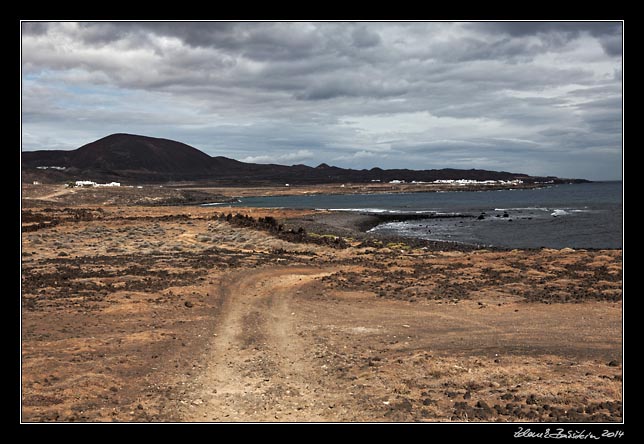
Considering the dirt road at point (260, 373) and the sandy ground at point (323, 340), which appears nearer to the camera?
the dirt road at point (260, 373)

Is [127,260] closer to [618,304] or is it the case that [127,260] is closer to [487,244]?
[618,304]

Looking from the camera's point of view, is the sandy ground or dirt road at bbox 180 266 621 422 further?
the sandy ground

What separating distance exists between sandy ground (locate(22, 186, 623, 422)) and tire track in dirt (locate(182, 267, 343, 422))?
0.05m

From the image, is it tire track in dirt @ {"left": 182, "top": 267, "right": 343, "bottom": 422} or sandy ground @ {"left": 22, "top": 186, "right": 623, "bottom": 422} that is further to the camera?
sandy ground @ {"left": 22, "top": 186, "right": 623, "bottom": 422}

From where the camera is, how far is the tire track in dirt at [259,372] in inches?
375

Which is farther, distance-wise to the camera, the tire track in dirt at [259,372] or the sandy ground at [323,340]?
the sandy ground at [323,340]

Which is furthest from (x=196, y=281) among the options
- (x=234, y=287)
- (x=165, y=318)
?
(x=165, y=318)

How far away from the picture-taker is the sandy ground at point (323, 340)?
9.77 m

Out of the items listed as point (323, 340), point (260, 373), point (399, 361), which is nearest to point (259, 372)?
point (260, 373)

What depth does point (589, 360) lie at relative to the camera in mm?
12094

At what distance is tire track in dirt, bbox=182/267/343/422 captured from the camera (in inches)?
375

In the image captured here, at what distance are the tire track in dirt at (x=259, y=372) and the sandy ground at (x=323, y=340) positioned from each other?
47mm

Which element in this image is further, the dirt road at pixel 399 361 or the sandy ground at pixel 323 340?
the sandy ground at pixel 323 340

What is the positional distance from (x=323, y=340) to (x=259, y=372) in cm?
301
